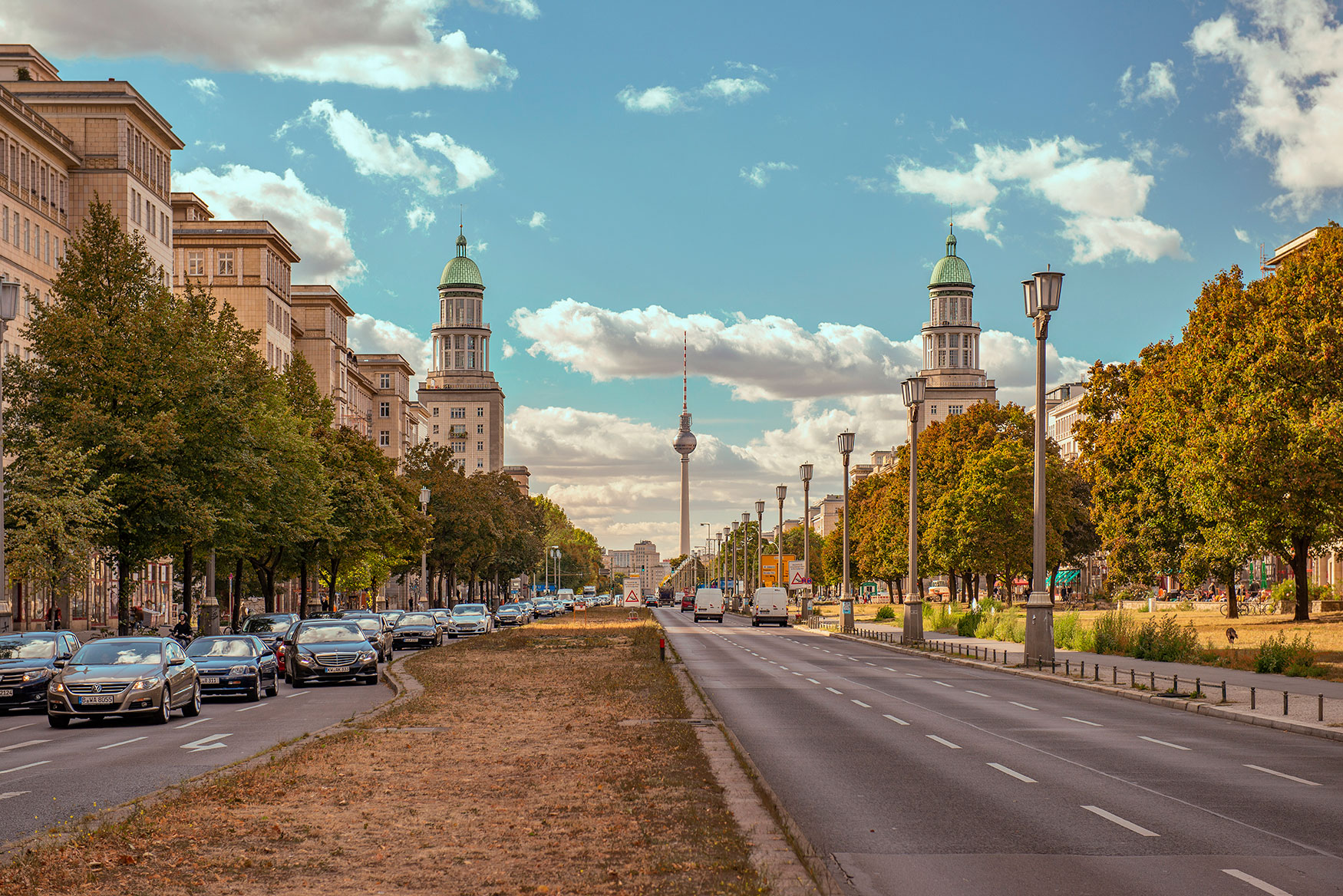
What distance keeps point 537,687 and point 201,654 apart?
25.5ft

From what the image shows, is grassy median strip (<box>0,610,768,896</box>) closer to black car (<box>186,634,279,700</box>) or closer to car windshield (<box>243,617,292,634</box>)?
black car (<box>186,634,279,700</box>)

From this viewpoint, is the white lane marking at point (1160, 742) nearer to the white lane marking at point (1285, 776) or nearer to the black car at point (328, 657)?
the white lane marking at point (1285, 776)

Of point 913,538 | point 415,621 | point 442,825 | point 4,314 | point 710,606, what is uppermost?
point 4,314

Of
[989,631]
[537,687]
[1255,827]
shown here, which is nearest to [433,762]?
[1255,827]

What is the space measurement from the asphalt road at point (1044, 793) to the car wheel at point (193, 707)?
967 cm

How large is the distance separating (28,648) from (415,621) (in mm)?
27501

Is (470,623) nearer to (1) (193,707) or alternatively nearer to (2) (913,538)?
(2) (913,538)

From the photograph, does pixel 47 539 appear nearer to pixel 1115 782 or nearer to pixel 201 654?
pixel 201 654

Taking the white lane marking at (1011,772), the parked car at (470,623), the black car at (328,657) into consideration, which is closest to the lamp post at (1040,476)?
the black car at (328,657)

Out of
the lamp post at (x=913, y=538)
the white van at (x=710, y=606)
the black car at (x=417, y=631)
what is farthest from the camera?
the white van at (x=710, y=606)

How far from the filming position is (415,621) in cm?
5588

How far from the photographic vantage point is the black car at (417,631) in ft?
180

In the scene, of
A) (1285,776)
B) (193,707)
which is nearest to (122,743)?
(193,707)

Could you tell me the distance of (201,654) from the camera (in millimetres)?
30766
